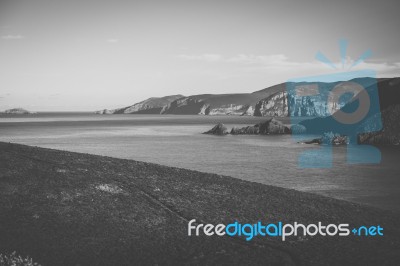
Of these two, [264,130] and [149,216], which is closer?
[149,216]

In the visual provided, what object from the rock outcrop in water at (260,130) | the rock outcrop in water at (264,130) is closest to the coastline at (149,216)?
the rock outcrop in water at (260,130)

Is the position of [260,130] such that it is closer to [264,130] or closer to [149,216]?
[264,130]

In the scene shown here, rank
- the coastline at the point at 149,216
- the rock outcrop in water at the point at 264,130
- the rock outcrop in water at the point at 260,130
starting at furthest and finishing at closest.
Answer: the rock outcrop in water at the point at 264,130, the rock outcrop in water at the point at 260,130, the coastline at the point at 149,216

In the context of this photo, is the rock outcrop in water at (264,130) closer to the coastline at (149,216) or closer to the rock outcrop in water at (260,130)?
the rock outcrop in water at (260,130)

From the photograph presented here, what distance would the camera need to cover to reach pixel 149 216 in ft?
45.3

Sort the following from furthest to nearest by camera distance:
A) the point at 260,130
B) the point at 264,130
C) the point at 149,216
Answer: the point at 260,130 < the point at 264,130 < the point at 149,216

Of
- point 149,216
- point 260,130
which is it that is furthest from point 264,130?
point 149,216

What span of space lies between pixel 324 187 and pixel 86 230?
73.6 feet

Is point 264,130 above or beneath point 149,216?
beneath

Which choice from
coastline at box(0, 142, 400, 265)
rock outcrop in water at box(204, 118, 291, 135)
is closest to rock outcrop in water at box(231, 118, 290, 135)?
rock outcrop in water at box(204, 118, 291, 135)

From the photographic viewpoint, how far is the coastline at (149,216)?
11.1 metres

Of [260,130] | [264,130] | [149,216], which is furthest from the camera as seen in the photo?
[260,130]

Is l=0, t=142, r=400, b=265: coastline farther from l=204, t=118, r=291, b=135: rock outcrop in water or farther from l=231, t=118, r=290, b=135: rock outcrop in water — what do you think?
l=231, t=118, r=290, b=135: rock outcrop in water

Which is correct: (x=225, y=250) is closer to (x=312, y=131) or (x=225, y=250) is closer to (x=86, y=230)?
(x=86, y=230)
